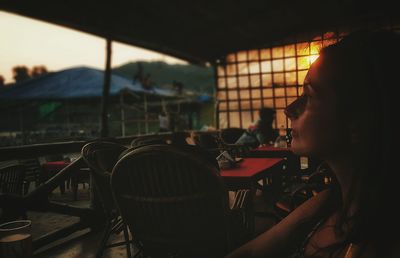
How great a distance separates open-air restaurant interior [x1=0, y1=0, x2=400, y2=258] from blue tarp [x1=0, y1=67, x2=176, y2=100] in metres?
0.12

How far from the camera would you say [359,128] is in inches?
26.5

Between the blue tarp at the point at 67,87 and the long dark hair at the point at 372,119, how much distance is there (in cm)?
1370

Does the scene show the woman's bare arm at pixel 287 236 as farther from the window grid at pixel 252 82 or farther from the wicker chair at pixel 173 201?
the window grid at pixel 252 82

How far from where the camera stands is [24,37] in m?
10.0

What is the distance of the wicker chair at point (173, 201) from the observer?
1.85 meters

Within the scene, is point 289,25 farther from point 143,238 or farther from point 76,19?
point 143,238

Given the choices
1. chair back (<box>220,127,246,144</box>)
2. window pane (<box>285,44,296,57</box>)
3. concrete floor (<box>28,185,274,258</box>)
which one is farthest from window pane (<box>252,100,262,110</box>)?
concrete floor (<box>28,185,274,258</box>)

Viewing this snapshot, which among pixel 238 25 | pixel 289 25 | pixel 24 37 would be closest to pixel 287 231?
pixel 238 25

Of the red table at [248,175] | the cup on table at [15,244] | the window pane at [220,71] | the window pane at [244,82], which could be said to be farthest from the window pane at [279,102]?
the cup on table at [15,244]

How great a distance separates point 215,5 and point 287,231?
5522 millimetres

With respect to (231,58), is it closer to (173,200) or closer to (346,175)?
(173,200)

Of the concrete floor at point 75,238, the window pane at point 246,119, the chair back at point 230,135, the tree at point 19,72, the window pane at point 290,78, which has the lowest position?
the concrete floor at point 75,238

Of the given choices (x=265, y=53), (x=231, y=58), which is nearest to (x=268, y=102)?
(x=265, y=53)

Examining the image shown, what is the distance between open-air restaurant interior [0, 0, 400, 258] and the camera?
1.84m
